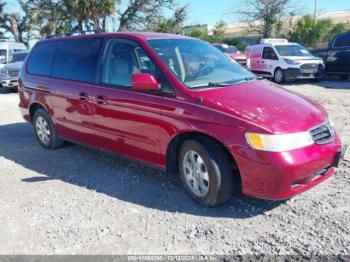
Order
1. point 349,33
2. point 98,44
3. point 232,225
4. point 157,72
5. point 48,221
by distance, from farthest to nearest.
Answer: point 349,33 < point 98,44 < point 157,72 < point 48,221 < point 232,225

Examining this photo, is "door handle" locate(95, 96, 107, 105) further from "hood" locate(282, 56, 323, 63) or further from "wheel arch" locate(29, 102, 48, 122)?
"hood" locate(282, 56, 323, 63)

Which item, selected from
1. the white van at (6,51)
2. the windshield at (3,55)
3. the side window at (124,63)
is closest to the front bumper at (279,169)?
the side window at (124,63)

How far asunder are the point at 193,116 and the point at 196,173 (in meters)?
0.60

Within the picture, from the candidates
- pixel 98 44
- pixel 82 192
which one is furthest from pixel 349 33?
pixel 82 192

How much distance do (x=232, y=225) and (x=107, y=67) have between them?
247 cm

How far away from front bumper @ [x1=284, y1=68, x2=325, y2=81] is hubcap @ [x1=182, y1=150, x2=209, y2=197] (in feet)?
39.5

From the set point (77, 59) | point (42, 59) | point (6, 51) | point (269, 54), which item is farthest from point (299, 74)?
point (6, 51)

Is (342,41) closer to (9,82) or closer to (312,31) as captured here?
(312,31)

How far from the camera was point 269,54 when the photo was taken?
53.2ft

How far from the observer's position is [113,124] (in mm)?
4672

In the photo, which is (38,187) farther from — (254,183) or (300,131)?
(300,131)

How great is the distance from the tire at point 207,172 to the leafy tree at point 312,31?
25025mm

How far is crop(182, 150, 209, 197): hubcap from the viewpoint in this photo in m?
3.83

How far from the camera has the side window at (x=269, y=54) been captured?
15.9 metres
